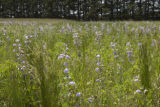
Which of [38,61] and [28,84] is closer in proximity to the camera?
[38,61]

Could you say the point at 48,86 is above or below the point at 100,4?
below

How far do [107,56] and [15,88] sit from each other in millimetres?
2317

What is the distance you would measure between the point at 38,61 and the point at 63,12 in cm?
4838

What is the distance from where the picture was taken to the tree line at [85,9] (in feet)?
131

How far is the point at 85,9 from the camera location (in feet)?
146

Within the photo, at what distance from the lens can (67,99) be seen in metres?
1.84

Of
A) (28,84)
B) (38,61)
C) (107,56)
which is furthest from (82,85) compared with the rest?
(107,56)

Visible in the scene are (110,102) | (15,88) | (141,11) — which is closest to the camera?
(110,102)

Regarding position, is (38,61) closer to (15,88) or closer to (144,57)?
(15,88)

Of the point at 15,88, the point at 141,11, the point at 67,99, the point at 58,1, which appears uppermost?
the point at 58,1

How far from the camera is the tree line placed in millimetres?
39825

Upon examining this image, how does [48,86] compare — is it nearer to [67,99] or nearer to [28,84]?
[67,99]

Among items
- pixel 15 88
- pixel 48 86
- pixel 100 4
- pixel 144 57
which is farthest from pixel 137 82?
pixel 100 4

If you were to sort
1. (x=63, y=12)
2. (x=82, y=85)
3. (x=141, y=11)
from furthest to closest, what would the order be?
(x=63, y=12) < (x=141, y=11) < (x=82, y=85)
